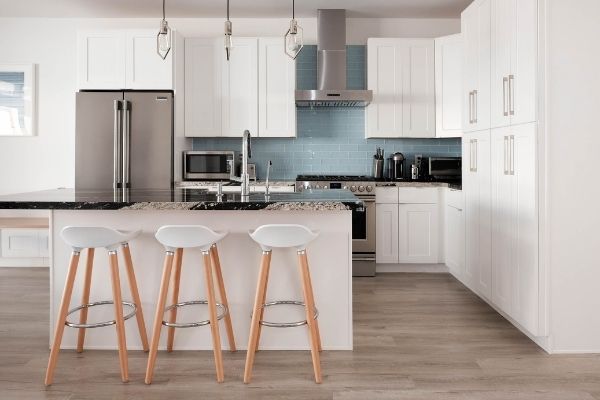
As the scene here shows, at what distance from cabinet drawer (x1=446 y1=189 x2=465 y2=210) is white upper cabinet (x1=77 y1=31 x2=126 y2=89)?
3.42 metres

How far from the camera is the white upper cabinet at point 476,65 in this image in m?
4.10

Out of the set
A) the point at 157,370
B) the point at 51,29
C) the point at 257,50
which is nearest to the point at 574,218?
the point at 157,370

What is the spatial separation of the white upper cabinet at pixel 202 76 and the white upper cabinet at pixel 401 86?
5.28ft

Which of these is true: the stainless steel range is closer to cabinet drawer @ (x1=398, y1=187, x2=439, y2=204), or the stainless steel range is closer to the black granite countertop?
cabinet drawer @ (x1=398, y1=187, x2=439, y2=204)

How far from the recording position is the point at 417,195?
565 cm

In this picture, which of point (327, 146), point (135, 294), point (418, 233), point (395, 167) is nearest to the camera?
point (135, 294)

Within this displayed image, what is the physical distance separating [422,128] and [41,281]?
4.13 meters

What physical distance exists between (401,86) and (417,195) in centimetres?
119

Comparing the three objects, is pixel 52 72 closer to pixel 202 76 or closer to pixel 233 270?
pixel 202 76

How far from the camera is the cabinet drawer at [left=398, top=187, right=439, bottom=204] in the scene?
5641 mm

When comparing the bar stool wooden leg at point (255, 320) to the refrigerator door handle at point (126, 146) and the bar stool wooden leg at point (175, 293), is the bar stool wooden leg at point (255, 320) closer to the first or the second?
the bar stool wooden leg at point (175, 293)

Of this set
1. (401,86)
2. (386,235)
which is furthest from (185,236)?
(401,86)

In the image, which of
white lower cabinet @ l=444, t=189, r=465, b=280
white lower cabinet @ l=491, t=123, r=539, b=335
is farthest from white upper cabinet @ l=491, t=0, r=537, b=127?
white lower cabinet @ l=444, t=189, r=465, b=280

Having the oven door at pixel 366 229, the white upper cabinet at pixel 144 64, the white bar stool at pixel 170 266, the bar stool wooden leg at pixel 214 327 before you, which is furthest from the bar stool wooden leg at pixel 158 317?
the white upper cabinet at pixel 144 64
